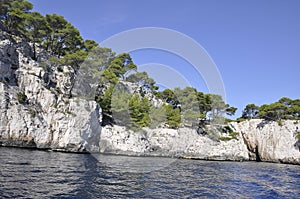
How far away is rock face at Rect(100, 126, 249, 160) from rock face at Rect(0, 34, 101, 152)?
310 centimetres

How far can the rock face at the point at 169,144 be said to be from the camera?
37719 millimetres

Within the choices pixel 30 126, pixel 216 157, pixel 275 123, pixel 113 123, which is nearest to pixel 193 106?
pixel 216 157

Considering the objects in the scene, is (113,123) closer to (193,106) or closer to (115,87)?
(115,87)

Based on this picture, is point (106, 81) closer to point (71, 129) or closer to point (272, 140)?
point (71, 129)

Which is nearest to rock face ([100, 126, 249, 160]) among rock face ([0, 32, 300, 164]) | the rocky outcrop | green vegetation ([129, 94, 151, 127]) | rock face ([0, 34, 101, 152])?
rock face ([0, 32, 300, 164])

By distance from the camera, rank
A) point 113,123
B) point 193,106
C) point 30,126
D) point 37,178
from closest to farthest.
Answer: point 37,178
point 30,126
point 113,123
point 193,106

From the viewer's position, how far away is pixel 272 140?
5022cm

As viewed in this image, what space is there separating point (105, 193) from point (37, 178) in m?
4.42

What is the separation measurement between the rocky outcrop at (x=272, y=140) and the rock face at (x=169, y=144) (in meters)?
4.55

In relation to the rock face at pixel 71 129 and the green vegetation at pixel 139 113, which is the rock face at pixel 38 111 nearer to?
the rock face at pixel 71 129

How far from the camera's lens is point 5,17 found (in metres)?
44.8

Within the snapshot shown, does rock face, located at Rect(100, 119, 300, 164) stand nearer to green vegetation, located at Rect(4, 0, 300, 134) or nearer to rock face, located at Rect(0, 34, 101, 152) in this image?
green vegetation, located at Rect(4, 0, 300, 134)

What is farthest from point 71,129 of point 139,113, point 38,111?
point 139,113

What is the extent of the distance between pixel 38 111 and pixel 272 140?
49246 mm
